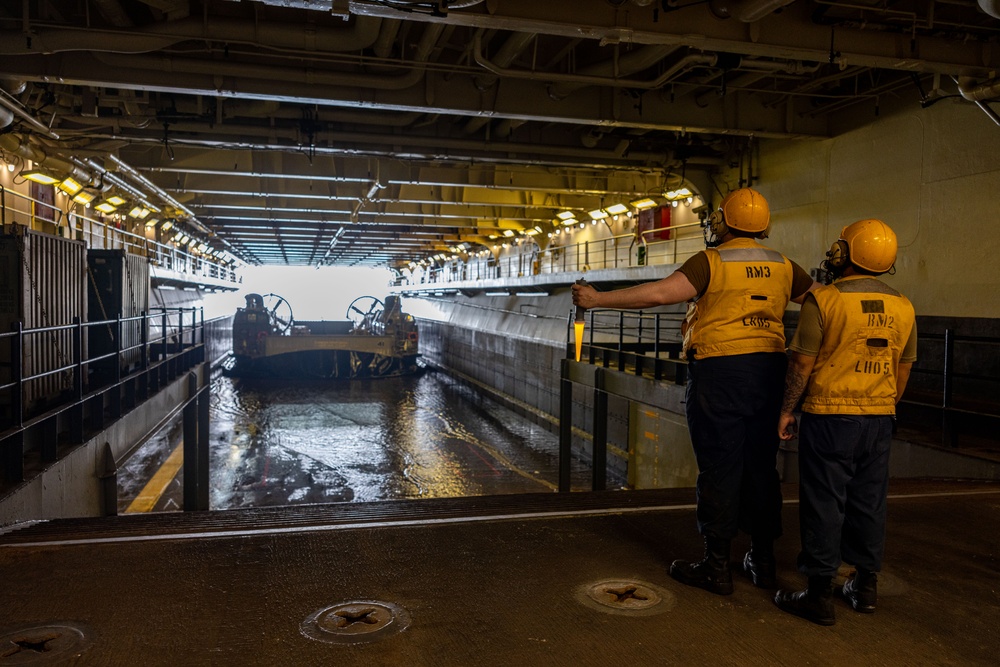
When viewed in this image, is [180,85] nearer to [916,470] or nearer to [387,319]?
[916,470]

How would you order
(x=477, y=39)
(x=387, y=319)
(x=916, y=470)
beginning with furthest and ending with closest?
(x=387, y=319), (x=477, y=39), (x=916, y=470)

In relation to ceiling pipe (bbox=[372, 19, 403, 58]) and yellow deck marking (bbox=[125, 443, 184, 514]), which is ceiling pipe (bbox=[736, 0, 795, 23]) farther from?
yellow deck marking (bbox=[125, 443, 184, 514])

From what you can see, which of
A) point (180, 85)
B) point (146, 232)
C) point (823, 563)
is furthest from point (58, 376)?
point (146, 232)

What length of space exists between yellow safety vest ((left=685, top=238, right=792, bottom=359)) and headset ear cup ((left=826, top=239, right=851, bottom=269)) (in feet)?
0.67

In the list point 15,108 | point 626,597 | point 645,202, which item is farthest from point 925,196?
point 15,108

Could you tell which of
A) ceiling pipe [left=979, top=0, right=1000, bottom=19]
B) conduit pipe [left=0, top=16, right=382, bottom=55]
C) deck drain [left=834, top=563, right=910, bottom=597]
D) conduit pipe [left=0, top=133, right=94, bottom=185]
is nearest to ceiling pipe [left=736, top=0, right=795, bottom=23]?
ceiling pipe [left=979, top=0, right=1000, bottom=19]

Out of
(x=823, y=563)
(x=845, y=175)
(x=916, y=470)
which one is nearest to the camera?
(x=823, y=563)

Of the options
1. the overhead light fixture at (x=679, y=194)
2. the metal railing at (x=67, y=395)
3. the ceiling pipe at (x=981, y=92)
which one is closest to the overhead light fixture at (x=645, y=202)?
the overhead light fixture at (x=679, y=194)

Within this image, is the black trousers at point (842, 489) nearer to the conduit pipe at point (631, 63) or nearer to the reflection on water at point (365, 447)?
the conduit pipe at point (631, 63)

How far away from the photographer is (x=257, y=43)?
7.52m

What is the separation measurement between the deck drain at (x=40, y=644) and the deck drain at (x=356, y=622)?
0.82m

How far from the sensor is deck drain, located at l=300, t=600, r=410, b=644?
101 inches

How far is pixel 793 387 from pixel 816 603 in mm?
900

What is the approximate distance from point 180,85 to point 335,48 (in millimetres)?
2187
